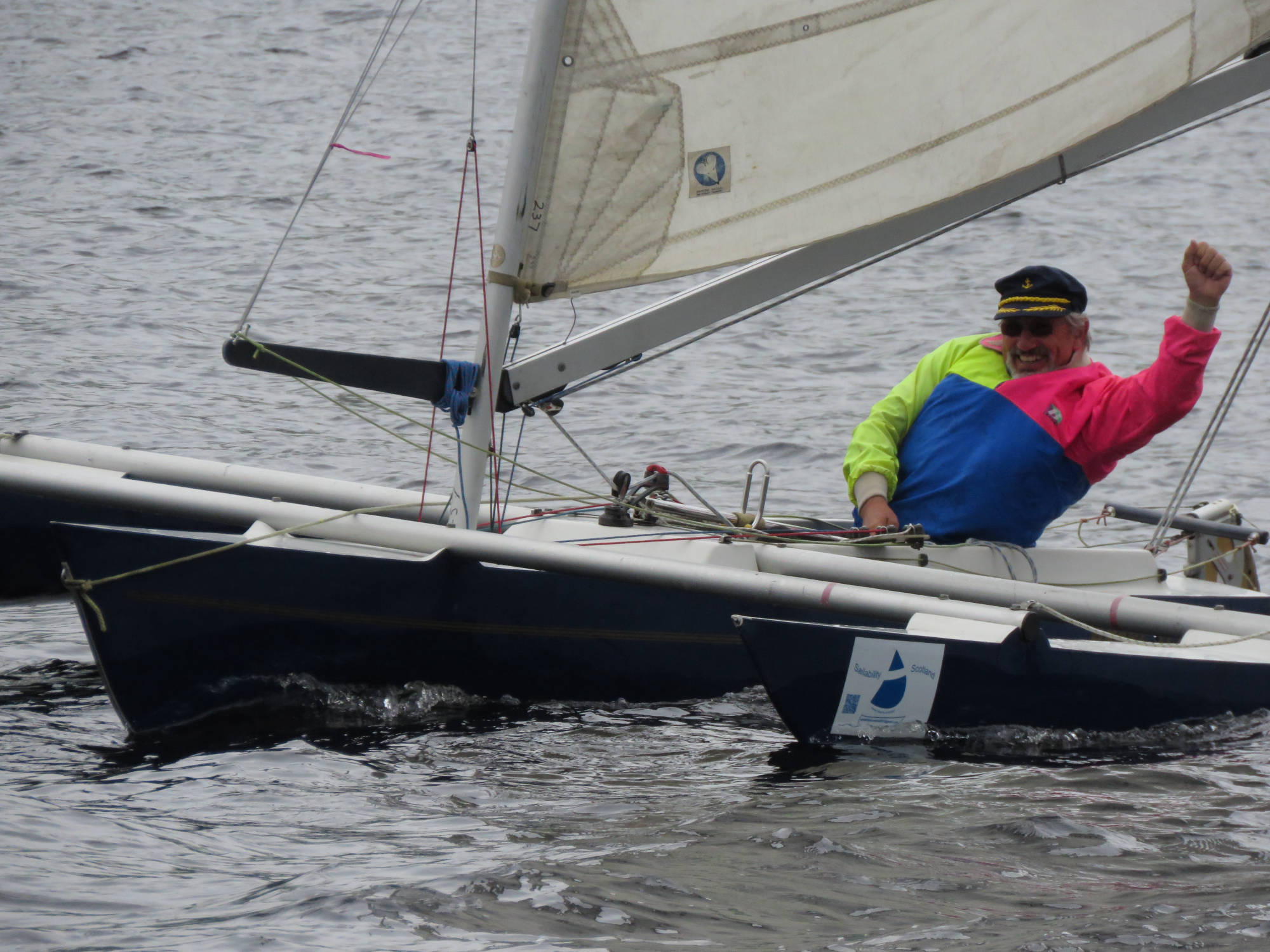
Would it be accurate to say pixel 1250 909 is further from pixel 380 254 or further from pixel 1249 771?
pixel 380 254

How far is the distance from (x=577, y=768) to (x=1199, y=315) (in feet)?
5.86

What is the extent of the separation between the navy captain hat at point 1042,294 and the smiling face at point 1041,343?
0.13ft

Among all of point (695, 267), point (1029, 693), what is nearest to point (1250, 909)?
point (1029, 693)

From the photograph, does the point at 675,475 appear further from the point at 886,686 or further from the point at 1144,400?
the point at 1144,400

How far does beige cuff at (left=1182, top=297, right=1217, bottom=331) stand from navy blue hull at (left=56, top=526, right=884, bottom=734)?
1.06 m

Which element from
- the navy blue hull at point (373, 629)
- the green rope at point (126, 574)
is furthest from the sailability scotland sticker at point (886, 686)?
the green rope at point (126, 574)

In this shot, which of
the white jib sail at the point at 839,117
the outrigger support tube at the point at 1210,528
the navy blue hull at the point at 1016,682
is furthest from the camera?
the outrigger support tube at the point at 1210,528

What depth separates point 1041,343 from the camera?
4273 millimetres

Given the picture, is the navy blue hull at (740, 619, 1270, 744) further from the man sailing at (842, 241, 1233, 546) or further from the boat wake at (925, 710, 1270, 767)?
the man sailing at (842, 241, 1233, 546)

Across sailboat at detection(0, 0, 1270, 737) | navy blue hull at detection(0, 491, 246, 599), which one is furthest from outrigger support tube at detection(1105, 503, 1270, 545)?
navy blue hull at detection(0, 491, 246, 599)

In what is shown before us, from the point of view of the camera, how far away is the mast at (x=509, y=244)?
3.95 m

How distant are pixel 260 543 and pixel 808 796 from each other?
1.40 m

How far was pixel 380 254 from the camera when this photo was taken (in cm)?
1263

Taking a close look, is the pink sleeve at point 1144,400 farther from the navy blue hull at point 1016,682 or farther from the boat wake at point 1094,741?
the boat wake at point 1094,741
